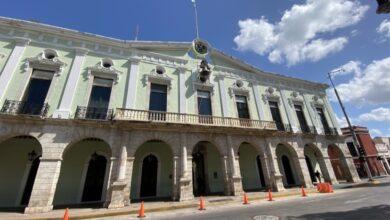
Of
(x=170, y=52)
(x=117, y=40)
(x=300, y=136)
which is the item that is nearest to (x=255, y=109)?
(x=300, y=136)

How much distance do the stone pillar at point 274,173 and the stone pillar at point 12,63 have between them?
1825cm

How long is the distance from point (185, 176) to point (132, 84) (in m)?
7.63

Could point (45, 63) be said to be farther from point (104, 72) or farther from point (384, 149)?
point (384, 149)

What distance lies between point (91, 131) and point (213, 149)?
9.32 metres

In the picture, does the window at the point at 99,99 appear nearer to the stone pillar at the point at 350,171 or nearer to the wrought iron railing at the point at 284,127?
the wrought iron railing at the point at 284,127

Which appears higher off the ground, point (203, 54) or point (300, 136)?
point (203, 54)

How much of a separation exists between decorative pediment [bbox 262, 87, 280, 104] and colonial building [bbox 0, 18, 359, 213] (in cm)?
25

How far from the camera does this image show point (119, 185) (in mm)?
10883

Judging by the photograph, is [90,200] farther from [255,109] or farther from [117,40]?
[255,109]

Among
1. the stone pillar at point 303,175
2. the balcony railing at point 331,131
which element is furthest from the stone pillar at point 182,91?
the balcony railing at point 331,131

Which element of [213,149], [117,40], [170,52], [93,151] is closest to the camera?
[93,151]

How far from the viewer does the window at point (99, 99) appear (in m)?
12.9

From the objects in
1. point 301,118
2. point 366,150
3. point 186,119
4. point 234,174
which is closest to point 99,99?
point 186,119

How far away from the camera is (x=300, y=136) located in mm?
18594
